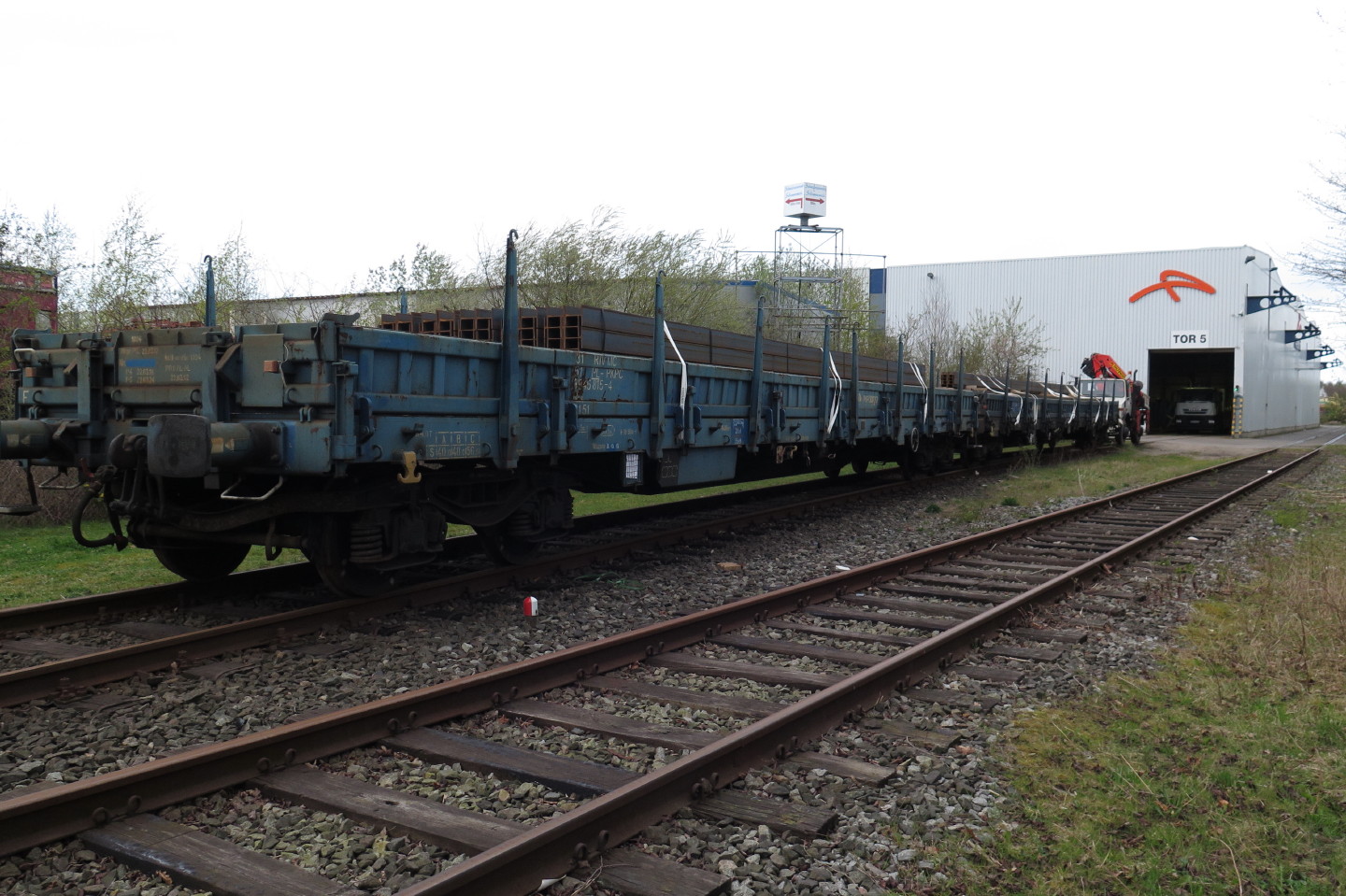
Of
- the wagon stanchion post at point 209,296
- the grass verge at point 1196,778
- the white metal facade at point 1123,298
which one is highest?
the white metal facade at point 1123,298

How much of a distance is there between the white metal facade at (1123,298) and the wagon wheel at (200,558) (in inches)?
1545

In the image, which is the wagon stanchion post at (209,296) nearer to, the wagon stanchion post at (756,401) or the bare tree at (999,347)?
the wagon stanchion post at (756,401)

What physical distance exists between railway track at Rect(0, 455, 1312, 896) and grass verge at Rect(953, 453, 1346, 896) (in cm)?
67

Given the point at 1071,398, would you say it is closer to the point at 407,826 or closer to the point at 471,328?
the point at 471,328

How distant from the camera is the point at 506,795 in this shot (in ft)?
13.2

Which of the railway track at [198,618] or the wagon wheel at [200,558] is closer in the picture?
the railway track at [198,618]

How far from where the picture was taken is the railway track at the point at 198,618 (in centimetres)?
539

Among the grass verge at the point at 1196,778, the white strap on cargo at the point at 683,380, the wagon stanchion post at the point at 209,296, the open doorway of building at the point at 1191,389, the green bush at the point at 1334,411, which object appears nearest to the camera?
the grass verge at the point at 1196,778


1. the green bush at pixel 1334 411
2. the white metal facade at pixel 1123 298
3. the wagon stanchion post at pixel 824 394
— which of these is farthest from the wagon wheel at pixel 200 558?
the green bush at pixel 1334 411

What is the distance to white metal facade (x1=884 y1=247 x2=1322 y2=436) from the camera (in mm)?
46312

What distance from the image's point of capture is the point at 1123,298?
1890 inches

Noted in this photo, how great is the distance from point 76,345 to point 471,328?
2.87m

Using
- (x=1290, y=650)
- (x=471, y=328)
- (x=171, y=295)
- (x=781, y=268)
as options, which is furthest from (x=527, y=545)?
(x=781, y=268)

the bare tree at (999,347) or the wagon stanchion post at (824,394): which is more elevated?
the bare tree at (999,347)
